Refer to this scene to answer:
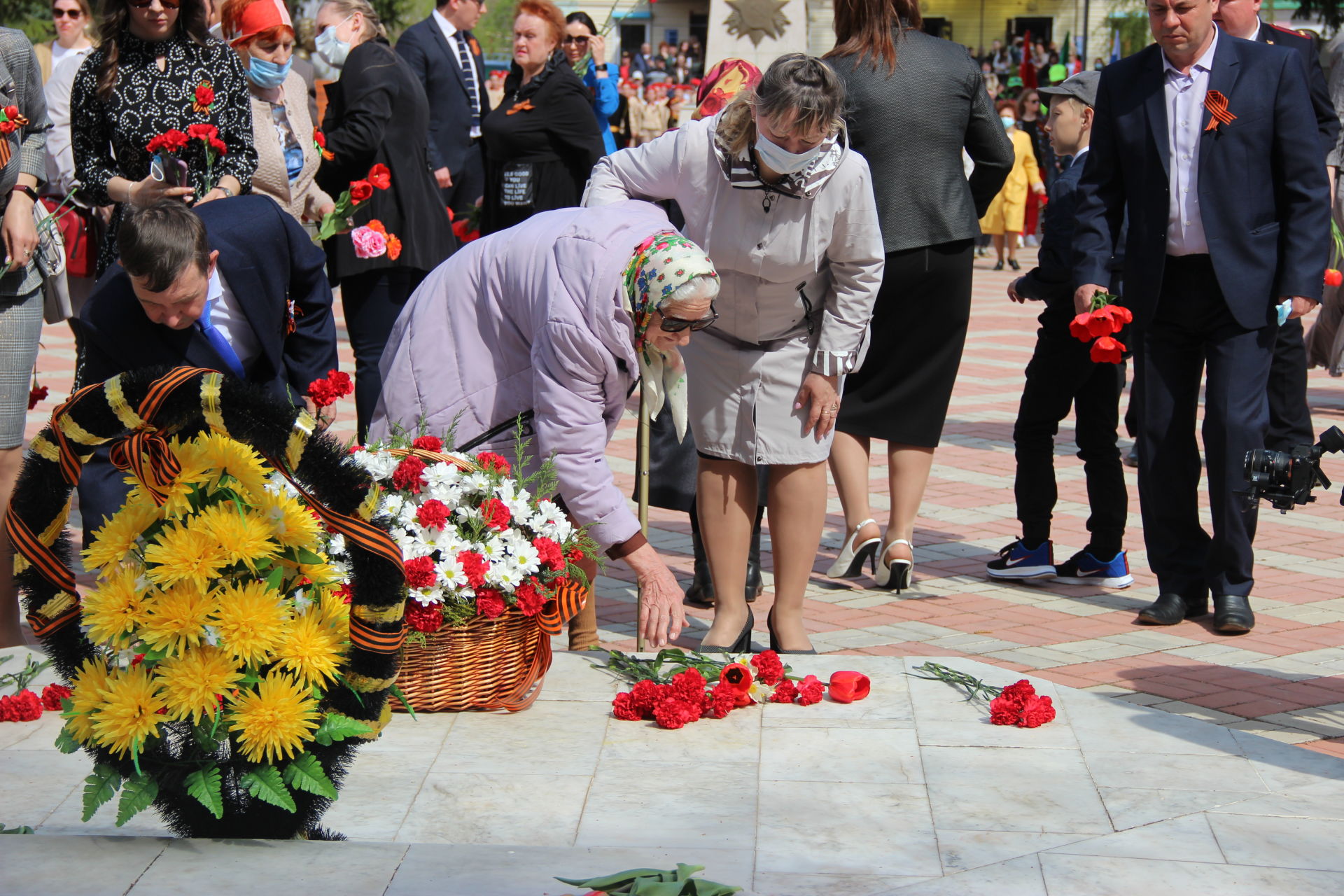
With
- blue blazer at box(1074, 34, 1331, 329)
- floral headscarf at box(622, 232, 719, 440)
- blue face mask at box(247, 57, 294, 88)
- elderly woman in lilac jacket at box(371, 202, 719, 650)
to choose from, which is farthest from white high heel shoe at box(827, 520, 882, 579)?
blue face mask at box(247, 57, 294, 88)

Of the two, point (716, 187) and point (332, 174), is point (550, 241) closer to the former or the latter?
point (716, 187)

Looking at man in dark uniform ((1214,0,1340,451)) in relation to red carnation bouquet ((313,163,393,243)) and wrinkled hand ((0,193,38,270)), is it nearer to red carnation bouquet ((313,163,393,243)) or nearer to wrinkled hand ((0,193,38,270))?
red carnation bouquet ((313,163,393,243))

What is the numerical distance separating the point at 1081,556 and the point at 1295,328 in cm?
138

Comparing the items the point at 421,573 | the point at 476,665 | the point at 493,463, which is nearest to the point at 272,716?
the point at 421,573

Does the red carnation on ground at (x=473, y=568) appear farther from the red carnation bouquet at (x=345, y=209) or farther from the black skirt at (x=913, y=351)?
the red carnation bouquet at (x=345, y=209)

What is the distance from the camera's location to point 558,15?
26.9ft

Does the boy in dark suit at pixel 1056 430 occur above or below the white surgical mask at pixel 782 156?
below

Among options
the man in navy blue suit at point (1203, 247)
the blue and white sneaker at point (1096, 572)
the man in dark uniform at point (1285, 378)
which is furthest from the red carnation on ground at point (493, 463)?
the man in dark uniform at point (1285, 378)

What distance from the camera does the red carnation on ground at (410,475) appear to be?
148 inches

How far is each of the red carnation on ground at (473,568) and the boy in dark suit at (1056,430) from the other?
2.79m

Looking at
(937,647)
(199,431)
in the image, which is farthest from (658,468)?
(199,431)

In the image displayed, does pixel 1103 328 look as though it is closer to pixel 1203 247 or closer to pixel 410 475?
pixel 1203 247

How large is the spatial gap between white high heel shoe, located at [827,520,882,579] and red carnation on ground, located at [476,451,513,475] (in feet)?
6.92

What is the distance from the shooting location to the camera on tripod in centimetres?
374
